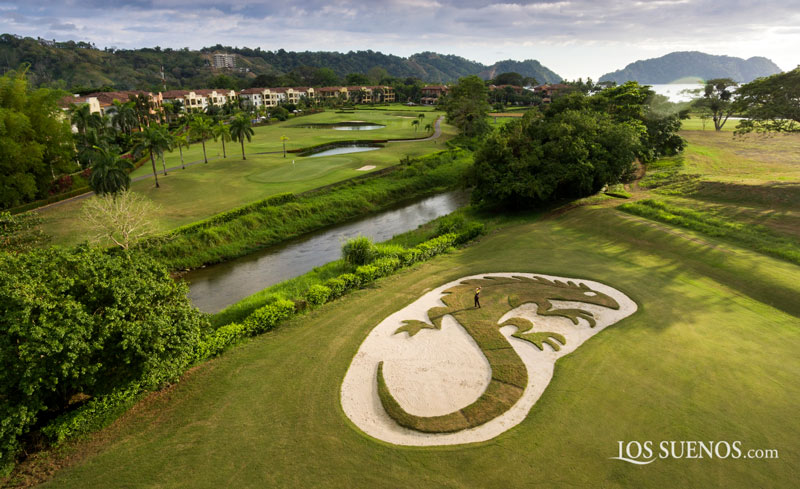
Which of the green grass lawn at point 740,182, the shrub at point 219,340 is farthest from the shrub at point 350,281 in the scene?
the green grass lawn at point 740,182

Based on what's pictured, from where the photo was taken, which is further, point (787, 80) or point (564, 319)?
point (787, 80)

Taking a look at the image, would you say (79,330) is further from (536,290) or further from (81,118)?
(81,118)

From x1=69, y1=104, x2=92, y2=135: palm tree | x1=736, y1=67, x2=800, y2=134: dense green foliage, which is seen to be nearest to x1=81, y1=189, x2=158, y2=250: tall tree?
x1=69, y1=104, x2=92, y2=135: palm tree

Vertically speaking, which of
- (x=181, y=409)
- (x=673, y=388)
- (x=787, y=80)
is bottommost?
(x=181, y=409)

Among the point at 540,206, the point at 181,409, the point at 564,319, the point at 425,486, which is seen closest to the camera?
the point at 425,486

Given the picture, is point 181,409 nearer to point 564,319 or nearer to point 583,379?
point 583,379

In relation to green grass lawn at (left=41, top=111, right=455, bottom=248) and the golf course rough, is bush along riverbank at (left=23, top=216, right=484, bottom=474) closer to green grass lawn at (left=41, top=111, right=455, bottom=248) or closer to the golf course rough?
the golf course rough

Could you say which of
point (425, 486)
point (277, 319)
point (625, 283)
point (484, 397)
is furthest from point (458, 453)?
point (625, 283)
